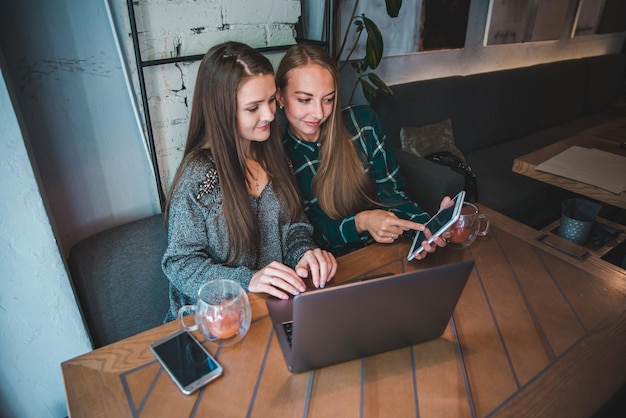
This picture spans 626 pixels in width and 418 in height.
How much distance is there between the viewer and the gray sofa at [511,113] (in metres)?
2.46

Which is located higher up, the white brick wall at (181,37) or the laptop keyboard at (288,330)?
the white brick wall at (181,37)

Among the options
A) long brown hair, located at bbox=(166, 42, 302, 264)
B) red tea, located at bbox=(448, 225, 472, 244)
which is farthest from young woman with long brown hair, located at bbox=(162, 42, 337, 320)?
red tea, located at bbox=(448, 225, 472, 244)

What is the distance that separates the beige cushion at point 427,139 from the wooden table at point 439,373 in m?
1.50

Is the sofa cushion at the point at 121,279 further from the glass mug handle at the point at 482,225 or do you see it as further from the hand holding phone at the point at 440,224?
the glass mug handle at the point at 482,225

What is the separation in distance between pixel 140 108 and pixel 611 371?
1.48 meters

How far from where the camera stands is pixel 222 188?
1154mm

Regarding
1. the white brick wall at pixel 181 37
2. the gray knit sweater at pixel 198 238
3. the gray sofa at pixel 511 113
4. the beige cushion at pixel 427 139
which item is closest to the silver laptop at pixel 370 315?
the gray knit sweater at pixel 198 238

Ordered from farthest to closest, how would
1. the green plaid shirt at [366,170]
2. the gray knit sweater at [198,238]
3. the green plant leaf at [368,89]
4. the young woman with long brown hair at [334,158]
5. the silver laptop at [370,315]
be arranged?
1. the green plant leaf at [368,89]
2. the green plaid shirt at [366,170]
3. the young woman with long brown hair at [334,158]
4. the gray knit sweater at [198,238]
5. the silver laptop at [370,315]

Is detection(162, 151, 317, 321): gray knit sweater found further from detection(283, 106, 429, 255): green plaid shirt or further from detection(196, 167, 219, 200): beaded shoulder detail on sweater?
detection(283, 106, 429, 255): green plaid shirt

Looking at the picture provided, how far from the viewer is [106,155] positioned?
54.6 inches

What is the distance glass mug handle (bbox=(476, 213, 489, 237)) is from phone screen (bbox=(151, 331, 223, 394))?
0.87 meters

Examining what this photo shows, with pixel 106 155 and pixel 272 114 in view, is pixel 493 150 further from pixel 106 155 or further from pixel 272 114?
pixel 106 155

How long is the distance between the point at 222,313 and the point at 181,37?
990mm

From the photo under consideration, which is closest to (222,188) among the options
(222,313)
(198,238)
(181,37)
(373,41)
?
(198,238)
